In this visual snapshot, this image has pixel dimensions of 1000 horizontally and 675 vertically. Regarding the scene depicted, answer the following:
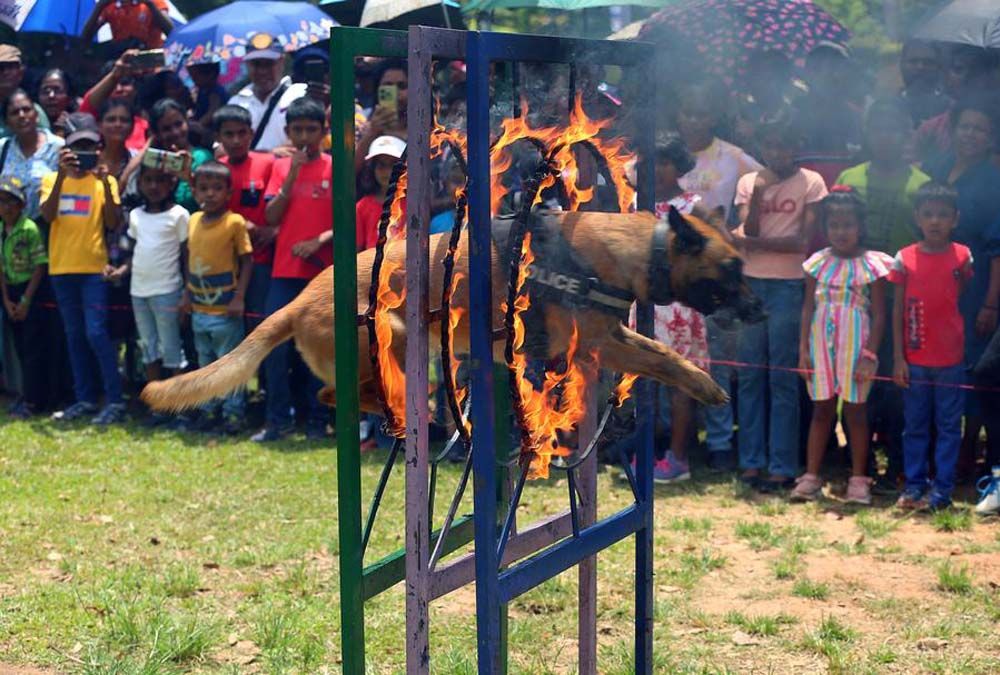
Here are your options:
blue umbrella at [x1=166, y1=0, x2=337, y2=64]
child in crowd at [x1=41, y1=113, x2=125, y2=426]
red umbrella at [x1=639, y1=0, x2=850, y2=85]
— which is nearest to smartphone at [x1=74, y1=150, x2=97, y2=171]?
child in crowd at [x1=41, y1=113, x2=125, y2=426]

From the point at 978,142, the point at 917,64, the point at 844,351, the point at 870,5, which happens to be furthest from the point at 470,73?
the point at 870,5

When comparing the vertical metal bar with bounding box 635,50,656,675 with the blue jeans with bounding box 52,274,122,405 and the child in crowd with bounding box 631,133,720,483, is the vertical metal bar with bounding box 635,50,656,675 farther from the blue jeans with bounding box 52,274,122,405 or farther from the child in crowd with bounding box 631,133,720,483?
the blue jeans with bounding box 52,274,122,405

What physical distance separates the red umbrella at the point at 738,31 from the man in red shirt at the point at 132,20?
198 inches

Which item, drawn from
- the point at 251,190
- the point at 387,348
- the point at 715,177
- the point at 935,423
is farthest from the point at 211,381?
the point at 251,190

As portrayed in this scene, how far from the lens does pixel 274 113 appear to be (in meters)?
10.0

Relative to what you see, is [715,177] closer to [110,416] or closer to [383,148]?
[383,148]

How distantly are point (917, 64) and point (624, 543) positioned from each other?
421 centimetres

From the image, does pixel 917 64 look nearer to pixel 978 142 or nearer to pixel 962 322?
pixel 978 142

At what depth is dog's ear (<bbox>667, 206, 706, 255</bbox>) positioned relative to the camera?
4328 mm

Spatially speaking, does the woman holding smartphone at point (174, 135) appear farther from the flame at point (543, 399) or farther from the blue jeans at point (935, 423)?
the flame at point (543, 399)

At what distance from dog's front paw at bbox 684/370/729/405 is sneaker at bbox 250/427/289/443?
507 cm

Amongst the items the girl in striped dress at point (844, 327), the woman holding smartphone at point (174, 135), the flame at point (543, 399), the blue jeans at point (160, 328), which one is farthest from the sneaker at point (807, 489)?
the woman holding smartphone at point (174, 135)

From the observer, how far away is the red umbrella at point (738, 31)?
8.71 metres

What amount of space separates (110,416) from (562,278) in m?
6.64
